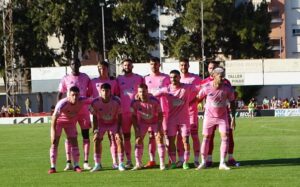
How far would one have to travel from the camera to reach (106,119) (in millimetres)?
14672

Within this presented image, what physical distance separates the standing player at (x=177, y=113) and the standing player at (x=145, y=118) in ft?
0.77

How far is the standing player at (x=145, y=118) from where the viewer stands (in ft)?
47.2

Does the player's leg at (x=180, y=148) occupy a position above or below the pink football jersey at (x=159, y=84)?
below

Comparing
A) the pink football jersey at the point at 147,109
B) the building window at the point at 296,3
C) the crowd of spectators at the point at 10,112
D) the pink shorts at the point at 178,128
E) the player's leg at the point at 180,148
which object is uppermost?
the building window at the point at 296,3

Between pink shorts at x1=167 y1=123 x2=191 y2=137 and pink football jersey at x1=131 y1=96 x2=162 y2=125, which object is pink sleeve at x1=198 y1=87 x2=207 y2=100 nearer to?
pink shorts at x1=167 y1=123 x2=191 y2=137

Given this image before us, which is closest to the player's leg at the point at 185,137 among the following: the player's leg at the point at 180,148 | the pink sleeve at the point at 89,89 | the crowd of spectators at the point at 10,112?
the player's leg at the point at 180,148

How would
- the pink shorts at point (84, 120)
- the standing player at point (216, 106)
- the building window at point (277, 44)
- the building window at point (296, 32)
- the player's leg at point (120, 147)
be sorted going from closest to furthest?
the standing player at point (216, 106)
the player's leg at point (120, 147)
the pink shorts at point (84, 120)
the building window at point (296, 32)
the building window at point (277, 44)

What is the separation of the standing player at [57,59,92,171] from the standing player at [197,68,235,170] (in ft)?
8.62

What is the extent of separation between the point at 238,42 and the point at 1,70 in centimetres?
2290

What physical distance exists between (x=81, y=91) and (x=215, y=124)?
3.14m

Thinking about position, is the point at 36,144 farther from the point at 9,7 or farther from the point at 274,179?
the point at 9,7

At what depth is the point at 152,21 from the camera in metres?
65.6

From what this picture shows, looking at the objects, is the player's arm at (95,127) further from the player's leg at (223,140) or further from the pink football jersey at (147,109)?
the player's leg at (223,140)

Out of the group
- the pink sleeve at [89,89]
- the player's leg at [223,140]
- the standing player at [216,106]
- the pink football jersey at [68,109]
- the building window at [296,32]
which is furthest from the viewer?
the building window at [296,32]
